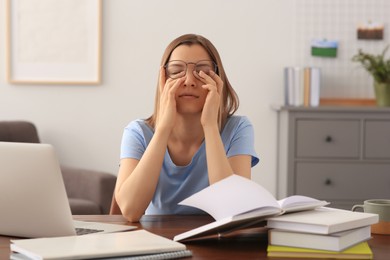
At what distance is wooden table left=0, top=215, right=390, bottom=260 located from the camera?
63.8 inches

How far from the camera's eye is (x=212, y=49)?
98.3 inches

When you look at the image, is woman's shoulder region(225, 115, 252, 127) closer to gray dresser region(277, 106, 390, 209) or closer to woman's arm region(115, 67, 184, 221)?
woman's arm region(115, 67, 184, 221)

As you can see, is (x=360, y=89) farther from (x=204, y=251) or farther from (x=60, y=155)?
(x=204, y=251)

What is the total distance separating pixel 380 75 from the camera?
4.55 meters

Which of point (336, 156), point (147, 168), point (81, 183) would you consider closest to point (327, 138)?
point (336, 156)

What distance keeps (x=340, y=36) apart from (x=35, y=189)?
11.0 feet

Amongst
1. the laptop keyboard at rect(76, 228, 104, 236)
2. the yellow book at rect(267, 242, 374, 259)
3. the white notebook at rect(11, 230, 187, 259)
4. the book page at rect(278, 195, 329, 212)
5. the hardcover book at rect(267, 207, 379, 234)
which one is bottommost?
the laptop keyboard at rect(76, 228, 104, 236)

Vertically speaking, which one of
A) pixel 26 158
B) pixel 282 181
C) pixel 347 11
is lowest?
pixel 282 181

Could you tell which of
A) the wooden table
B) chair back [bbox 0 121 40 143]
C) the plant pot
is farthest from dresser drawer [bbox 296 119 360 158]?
the wooden table

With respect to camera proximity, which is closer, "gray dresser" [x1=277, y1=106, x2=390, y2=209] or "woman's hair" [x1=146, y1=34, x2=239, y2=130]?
"woman's hair" [x1=146, y1=34, x2=239, y2=130]

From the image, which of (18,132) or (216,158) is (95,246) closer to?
(216,158)

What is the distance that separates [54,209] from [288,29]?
3.24 m

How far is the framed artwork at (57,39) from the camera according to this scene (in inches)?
186

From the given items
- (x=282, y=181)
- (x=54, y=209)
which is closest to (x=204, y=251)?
(x=54, y=209)
